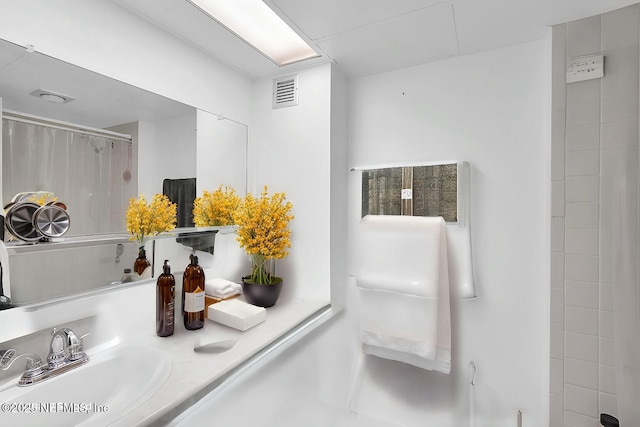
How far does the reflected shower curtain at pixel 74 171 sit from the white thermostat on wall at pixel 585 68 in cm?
162

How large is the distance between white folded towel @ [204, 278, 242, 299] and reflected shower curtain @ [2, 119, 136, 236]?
1.38 ft

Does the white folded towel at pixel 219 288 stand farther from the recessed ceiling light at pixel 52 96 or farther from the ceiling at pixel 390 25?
the ceiling at pixel 390 25

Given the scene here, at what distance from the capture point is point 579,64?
1.09 metres

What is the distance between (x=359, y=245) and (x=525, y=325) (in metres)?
0.77

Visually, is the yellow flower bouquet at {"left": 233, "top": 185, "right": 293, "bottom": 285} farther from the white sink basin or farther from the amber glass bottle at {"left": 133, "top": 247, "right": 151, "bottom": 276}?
the white sink basin

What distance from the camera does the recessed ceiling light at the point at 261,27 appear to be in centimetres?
110

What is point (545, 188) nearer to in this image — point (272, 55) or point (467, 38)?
point (467, 38)

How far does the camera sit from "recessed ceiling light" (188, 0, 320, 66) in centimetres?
110

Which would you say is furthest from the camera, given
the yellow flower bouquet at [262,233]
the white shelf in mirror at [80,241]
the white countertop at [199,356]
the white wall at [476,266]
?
the yellow flower bouquet at [262,233]

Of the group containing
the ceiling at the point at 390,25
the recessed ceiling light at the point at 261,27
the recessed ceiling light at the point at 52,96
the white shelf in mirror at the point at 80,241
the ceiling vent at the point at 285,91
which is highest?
the recessed ceiling light at the point at 261,27

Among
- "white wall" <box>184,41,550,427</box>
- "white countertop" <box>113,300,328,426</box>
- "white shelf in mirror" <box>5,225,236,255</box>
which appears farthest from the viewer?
"white wall" <box>184,41,550,427</box>

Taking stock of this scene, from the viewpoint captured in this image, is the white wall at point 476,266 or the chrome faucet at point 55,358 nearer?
the chrome faucet at point 55,358

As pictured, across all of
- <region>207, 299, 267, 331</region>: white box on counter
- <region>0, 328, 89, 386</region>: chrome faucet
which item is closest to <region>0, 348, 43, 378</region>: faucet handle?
<region>0, 328, 89, 386</region>: chrome faucet

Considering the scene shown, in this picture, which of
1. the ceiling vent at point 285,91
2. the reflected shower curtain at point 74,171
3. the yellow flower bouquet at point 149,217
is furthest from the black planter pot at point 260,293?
the ceiling vent at point 285,91
